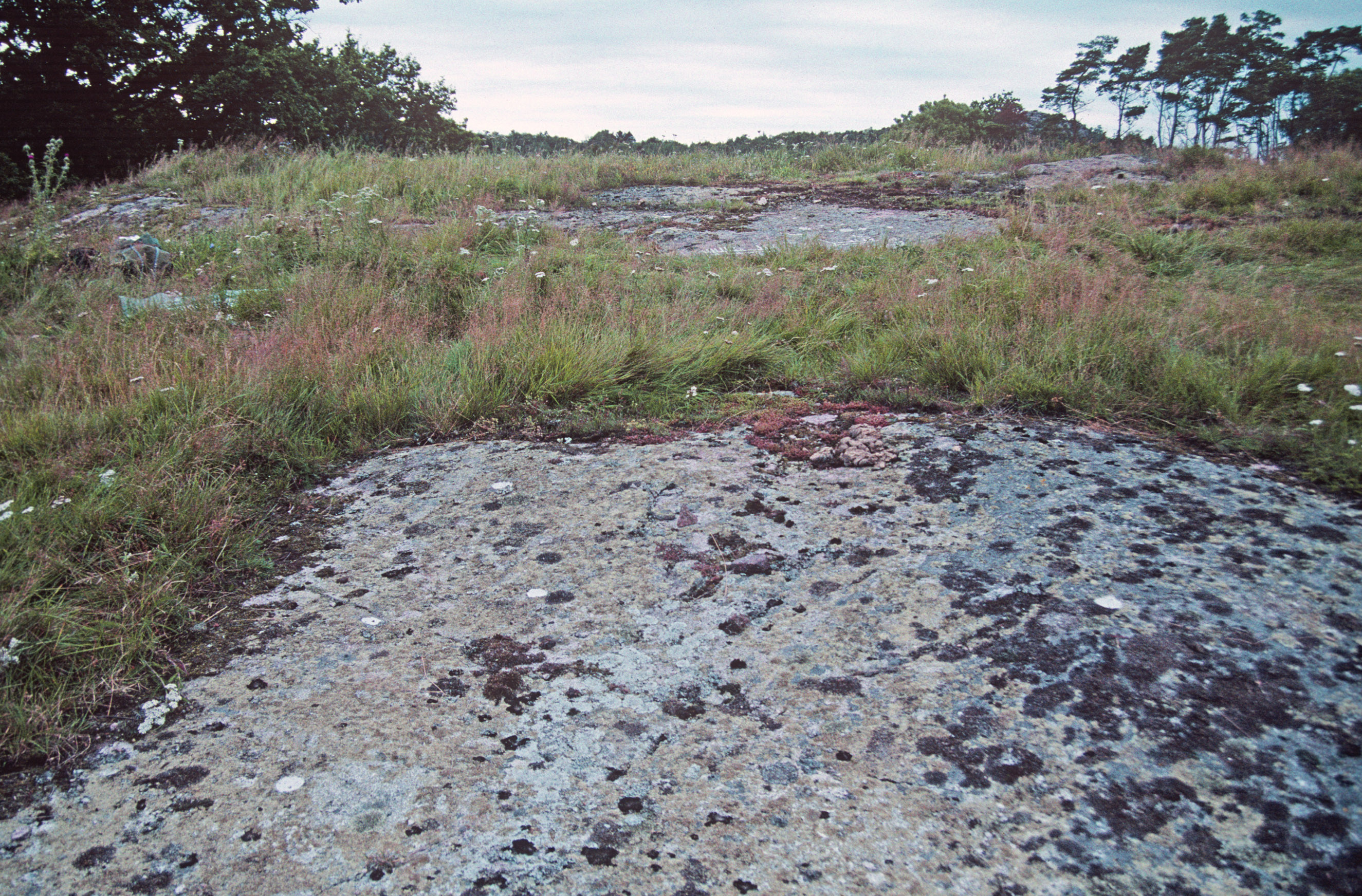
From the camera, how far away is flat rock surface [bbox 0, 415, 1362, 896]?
4.25 feet

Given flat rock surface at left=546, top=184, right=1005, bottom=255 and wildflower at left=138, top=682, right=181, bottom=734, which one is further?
flat rock surface at left=546, top=184, right=1005, bottom=255

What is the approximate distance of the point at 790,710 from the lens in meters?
1.69

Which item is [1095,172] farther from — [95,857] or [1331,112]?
[95,857]

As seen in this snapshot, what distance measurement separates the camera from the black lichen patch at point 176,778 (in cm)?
150

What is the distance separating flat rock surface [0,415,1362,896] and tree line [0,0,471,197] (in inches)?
448

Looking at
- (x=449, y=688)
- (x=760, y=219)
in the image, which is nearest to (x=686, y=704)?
(x=449, y=688)

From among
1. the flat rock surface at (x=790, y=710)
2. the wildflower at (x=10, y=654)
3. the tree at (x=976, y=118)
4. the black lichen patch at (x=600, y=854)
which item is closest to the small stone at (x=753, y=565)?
the flat rock surface at (x=790, y=710)

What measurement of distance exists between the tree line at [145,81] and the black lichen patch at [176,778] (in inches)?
459

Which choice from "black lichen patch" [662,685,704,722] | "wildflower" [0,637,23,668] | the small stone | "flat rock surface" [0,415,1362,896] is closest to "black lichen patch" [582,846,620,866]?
"flat rock surface" [0,415,1362,896]

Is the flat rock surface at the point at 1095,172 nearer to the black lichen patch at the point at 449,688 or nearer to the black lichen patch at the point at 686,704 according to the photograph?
the black lichen patch at the point at 686,704

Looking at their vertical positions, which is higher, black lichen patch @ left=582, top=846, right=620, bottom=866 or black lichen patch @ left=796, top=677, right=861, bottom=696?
black lichen patch @ left=796, top=677, right=861, bottom=696

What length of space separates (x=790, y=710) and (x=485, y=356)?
2.68 metres

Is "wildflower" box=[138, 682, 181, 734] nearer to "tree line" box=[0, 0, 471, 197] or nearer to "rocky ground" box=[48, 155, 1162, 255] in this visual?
"rocky ground" box=[48, 155, 1162, 255]

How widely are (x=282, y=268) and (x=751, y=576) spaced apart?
532 centimetres
